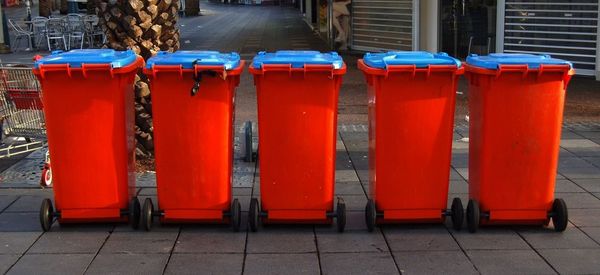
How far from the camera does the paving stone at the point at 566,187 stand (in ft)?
21.2

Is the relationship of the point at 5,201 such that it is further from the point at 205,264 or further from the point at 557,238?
the point at 557,238

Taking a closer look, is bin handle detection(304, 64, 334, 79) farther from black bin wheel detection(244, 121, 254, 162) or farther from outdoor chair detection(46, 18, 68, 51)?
outdoor chair detection(46, 18, 68, 51)

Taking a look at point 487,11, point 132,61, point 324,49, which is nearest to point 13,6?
point 324,49

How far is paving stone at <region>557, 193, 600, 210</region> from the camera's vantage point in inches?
237

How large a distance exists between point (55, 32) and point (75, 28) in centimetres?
55

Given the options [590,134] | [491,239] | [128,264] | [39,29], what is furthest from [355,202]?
[39,29]

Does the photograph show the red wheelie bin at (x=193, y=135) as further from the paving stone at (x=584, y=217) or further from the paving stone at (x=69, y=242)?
the paving stone at (x=584, y=217)

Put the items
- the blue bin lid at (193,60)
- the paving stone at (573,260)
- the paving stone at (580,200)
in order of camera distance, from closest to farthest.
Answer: the paving stone at (573,260) < the blue bin lid at (193,60) < the paving stone at (580,200)

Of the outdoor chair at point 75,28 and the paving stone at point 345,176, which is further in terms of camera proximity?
the outdoor chair at point 75,28

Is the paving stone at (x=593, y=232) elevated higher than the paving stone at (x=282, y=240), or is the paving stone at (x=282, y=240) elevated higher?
the paving stone at (x=282, y=240)

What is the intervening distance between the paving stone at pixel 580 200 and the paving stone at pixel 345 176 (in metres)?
1.87

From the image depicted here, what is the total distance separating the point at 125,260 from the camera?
488cm

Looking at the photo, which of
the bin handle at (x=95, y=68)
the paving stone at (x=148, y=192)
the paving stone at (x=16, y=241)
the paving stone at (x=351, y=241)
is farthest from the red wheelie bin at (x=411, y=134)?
the paving stone at (x=16, y=241)

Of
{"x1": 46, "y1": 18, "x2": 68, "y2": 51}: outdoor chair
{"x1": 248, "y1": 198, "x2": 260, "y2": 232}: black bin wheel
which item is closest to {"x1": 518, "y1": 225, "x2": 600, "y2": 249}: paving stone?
{"x1": 248, "y1": 198, "x2": 260, "y2": 232}: black bin wheel
